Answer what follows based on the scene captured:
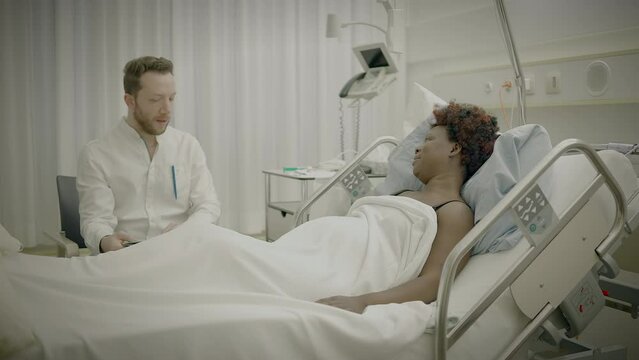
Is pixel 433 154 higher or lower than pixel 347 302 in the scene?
higher

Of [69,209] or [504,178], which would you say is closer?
[504,178]

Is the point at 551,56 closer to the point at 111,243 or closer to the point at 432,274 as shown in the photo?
the point at 432,274

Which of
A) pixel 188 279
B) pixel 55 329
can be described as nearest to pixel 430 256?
pixel 188 279

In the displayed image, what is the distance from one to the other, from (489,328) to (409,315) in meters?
0.24

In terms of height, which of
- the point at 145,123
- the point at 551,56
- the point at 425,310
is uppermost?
the point at 551,56

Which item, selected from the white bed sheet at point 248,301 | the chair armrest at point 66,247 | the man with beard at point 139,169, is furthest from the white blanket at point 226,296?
the man with beard at point 139,169

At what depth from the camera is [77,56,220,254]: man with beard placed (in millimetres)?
2137

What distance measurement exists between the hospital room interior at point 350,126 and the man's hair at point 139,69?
0.68 meters

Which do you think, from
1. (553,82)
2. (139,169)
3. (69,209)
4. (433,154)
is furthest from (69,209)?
(553,82)

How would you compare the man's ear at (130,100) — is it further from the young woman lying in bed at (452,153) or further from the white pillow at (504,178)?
the white pillow at (504,178)

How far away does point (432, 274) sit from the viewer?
5.04 ft

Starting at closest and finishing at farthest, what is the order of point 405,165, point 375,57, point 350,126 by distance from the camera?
point 405,165
point 375,57
point 350,126

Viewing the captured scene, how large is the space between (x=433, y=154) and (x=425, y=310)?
2.27ft

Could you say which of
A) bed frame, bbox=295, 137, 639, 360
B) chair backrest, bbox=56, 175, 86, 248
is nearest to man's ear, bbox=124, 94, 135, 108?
chair backrest, bbox=56, 175, 86, 248
